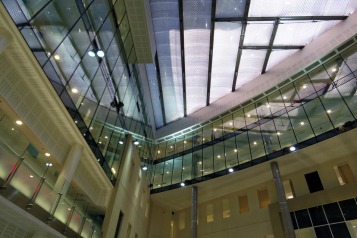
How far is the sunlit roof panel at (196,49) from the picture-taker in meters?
19.4

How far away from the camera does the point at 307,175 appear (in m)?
18.6

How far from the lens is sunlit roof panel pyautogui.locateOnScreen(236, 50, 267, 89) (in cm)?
2269

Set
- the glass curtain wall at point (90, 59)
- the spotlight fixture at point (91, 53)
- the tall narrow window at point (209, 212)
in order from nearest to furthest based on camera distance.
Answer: the glass curtain wall at point (90, 59) < the spotlight fixture at point (91, 53) < the tall narrow window at point (209, 212)

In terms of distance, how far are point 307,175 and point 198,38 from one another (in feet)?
48.1

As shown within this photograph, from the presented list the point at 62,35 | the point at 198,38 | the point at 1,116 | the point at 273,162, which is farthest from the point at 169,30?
the point at 1,116

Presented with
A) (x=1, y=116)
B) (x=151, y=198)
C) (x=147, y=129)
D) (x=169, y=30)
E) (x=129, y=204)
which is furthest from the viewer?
(x=147, y=129)

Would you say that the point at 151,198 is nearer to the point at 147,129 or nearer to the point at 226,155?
the point at 147,129

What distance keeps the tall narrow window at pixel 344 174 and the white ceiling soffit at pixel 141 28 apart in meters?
17.1

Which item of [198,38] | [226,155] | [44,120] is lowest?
[44,120]

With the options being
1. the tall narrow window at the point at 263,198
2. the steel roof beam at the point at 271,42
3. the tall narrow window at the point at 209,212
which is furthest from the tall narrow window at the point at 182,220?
the steel roof beam at the point at 271,42

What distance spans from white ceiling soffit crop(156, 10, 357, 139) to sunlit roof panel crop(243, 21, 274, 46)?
1.94m

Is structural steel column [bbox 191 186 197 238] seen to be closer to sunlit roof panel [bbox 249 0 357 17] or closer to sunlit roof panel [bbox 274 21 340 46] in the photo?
sunlit roof panel [bbox 274 21 340 46]

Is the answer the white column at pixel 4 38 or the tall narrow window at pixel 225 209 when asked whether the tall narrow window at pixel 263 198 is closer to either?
the tall narrow window at pixel 225 209

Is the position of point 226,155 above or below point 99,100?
above
